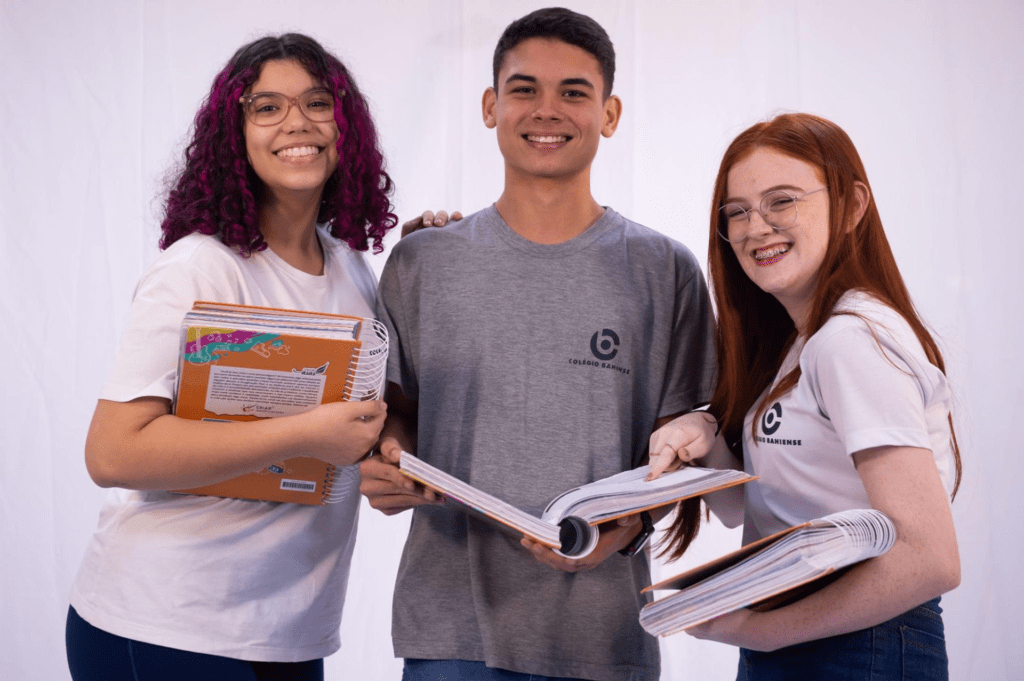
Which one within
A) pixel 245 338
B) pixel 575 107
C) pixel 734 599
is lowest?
pixel 734 599

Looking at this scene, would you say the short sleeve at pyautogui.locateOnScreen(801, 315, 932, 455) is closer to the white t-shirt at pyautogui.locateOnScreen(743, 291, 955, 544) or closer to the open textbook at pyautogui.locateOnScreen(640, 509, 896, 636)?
the white t-shirt at pyautogui.locateOnScreen(743, 291, 955, 544)

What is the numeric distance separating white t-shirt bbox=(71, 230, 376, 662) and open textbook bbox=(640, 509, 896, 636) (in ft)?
1.93

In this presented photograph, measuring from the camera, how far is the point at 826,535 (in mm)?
867

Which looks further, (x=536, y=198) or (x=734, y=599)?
(x=536, y=198)

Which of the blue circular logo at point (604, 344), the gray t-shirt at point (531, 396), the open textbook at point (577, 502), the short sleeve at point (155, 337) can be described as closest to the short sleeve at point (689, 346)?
the gray t-shirt at point (531, 396)

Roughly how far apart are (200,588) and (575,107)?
0.97m

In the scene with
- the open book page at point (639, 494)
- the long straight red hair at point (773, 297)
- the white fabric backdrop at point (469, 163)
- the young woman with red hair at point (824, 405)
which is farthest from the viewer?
the white fabric backdrop at point (469, 163)

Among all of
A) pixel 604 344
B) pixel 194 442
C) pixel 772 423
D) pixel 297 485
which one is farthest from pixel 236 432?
pixel 772 423

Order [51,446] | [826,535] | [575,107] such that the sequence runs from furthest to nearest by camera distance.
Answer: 1. [51,446]
2. [575,107]
3. [826,535]

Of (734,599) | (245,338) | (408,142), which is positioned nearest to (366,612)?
(408,142)

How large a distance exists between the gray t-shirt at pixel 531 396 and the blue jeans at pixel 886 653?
358mm

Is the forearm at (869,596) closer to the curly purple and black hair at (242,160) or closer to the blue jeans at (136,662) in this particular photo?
the blue jeans at (136,662)

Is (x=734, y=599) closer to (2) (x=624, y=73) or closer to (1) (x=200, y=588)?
(1) (x=200, y=588)

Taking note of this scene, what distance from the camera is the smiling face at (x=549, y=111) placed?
4.90 feet
